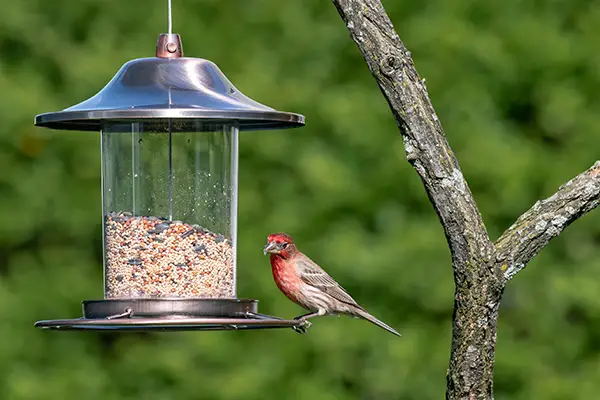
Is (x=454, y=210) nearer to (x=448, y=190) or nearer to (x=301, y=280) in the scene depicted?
(x=448, y=190)

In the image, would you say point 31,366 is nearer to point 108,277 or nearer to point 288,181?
point 288,181

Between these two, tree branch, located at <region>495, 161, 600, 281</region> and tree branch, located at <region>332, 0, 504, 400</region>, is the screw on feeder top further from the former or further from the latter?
tree branch, located at <region>495, 161, 600, 281</region>

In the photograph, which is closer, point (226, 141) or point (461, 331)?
point (461, 331)

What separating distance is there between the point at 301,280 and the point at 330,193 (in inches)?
122

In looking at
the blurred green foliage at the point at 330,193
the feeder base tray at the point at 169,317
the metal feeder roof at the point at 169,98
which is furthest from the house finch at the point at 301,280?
the blurred green foliage at the point at 330,193

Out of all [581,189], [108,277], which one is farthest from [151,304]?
[581,189]

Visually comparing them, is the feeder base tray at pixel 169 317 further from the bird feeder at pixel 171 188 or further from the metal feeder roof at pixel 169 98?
the metal feeder roof at pixel 169 98

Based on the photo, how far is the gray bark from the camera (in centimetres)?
431

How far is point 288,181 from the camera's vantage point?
10055 mm

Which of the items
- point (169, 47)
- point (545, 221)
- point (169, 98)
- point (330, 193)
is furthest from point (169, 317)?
point (330, 193)

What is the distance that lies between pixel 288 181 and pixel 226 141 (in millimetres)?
4507

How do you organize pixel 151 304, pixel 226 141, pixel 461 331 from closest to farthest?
pixel 461 331
pixel 151 304
pixel 226 141

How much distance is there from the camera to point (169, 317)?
4.98 meters

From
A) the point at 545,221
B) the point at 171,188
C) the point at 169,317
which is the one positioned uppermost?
the point at 171,188
